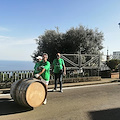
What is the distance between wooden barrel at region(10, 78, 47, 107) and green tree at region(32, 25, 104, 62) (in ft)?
42.1

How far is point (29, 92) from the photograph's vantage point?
4.64m

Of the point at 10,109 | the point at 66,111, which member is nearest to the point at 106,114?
the point at 66,111

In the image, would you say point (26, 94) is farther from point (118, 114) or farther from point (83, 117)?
point (118, 114)

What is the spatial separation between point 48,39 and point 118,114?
14.7 meters

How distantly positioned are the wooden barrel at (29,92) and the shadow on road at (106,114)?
1.68 meters

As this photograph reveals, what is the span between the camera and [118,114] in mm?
4570

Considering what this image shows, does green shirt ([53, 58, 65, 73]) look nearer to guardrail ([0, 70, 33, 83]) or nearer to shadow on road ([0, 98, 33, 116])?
guardrail ([0, 70, 33, 83])

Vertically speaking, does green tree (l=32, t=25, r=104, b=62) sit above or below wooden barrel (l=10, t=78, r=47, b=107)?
above

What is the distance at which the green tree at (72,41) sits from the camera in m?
17.4

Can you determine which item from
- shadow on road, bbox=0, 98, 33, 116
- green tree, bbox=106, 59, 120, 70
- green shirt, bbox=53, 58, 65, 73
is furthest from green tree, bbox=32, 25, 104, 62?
shadow on road, bbox=0, 98, 33, 116

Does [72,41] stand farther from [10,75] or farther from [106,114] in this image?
[106,114]

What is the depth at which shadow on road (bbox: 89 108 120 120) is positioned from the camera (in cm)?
425

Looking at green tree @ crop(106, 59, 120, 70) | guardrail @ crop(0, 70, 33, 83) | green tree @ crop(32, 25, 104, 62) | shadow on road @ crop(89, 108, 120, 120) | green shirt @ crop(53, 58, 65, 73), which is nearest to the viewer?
shadow on road @ crop(89, 108, 120, 120)

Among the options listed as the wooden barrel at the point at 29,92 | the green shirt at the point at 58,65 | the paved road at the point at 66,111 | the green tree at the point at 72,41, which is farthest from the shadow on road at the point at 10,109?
the green tree at the point at 72,41
